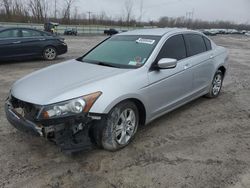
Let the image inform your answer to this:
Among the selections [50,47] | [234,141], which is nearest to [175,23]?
[50,47]

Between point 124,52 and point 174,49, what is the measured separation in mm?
863

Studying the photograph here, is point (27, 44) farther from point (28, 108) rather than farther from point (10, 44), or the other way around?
point (28, 108)

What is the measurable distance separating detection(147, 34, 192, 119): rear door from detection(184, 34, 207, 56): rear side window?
18cm

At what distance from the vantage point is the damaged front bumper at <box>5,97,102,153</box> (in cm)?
280

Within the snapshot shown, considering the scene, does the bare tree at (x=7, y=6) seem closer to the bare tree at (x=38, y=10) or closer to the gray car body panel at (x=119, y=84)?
the bare tree at (x=38, y=10)

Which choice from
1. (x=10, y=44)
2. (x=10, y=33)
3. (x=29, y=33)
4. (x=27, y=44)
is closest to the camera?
(x=10, y=44)

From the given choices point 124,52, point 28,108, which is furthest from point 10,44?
point 28,108

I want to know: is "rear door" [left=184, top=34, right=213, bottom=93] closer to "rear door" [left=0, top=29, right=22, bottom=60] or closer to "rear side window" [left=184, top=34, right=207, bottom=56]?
"rear side window" [left=184, top=34, right=207, bottom=56]

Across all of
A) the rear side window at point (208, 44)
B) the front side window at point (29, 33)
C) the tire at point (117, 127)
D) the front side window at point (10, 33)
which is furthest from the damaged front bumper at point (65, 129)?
the front side window at point (29, 33)

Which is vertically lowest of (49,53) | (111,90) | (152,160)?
(152,160)

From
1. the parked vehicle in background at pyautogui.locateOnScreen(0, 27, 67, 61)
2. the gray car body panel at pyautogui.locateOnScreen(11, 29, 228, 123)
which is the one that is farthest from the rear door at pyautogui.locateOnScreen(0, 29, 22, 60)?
the gray car body panel at pyautogui.locateOnScreen(11, 29, 228, 123)

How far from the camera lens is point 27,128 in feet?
9.64

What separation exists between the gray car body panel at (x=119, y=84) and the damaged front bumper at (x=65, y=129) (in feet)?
0.56

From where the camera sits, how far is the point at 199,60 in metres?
4.79
